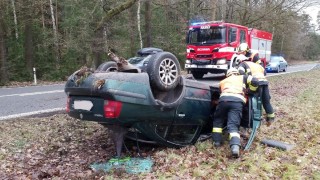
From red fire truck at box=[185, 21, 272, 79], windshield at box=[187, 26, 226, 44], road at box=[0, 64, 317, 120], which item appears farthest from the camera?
windshield at box=[187, 26, 226, 44]

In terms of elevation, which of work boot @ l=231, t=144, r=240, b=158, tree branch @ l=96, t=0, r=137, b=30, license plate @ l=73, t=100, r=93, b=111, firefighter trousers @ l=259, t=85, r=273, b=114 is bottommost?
work boot @ l=231, t=144, r=240, b=158

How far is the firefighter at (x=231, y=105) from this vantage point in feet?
17.0

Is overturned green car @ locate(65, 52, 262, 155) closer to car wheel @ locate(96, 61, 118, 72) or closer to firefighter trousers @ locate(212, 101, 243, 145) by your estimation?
car wheel @ locate(96, 61, 118, 72)

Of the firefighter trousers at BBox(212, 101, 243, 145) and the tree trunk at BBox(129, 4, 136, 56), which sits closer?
the firefighter trousers at BBox(212, 101, 243, 145)

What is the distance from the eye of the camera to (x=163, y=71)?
4883 millimetres

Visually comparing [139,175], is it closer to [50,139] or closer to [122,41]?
[50,139]

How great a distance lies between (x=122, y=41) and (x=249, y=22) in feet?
30.8

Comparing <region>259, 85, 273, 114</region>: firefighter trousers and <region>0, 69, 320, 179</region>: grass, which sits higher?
A: <region>259, 85, 273, 114</region>: firefighter trousers

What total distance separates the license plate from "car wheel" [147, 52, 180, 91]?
3.01 feet

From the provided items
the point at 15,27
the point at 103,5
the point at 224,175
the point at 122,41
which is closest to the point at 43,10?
the point at 15,27

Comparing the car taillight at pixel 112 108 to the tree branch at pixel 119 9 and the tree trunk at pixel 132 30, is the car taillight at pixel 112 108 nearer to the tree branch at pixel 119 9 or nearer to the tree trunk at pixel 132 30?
the tree branch at pixel 119 9

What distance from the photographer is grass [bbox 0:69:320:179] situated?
4367 millimetres

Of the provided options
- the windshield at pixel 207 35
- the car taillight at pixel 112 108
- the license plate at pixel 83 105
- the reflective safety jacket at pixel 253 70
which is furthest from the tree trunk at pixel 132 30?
the car taillight at pixel 112 108

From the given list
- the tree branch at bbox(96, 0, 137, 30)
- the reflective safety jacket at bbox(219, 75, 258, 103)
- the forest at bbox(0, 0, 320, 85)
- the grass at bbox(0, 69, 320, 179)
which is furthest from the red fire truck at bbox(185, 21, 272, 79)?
the reflective safety jacket at bbox(219, 75, 258, 103)
